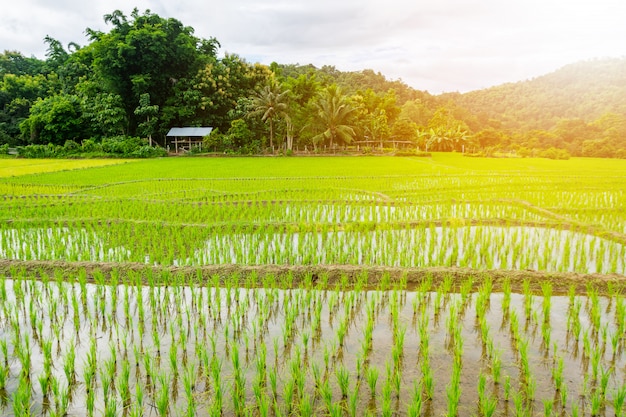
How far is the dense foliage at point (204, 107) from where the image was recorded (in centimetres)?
2609

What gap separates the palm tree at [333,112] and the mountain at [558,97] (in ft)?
57.2

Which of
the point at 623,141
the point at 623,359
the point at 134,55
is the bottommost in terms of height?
the point at 623,359

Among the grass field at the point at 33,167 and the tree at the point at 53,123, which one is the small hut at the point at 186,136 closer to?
the tree at the point at 53,123

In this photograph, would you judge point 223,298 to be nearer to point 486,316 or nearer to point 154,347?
point 154,347

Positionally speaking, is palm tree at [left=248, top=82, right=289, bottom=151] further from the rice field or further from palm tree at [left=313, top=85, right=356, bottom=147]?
the rice field

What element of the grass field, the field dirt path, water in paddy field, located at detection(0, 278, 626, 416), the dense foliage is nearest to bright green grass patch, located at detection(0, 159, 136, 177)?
the grass field

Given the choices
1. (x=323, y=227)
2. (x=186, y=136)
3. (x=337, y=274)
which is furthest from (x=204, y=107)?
(x=337, y=274)

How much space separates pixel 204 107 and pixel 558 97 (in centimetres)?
3036

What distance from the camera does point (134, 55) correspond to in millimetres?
26672

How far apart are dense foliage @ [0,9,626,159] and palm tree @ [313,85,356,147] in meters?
0.07

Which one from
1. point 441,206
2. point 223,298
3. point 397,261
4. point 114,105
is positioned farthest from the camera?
point 114,105

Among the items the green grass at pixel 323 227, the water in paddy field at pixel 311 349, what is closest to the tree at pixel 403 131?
the green grass at pixel 323 227

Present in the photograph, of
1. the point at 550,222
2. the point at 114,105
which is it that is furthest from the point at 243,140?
the point at 550,222

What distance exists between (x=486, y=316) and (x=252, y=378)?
5.93 feet
